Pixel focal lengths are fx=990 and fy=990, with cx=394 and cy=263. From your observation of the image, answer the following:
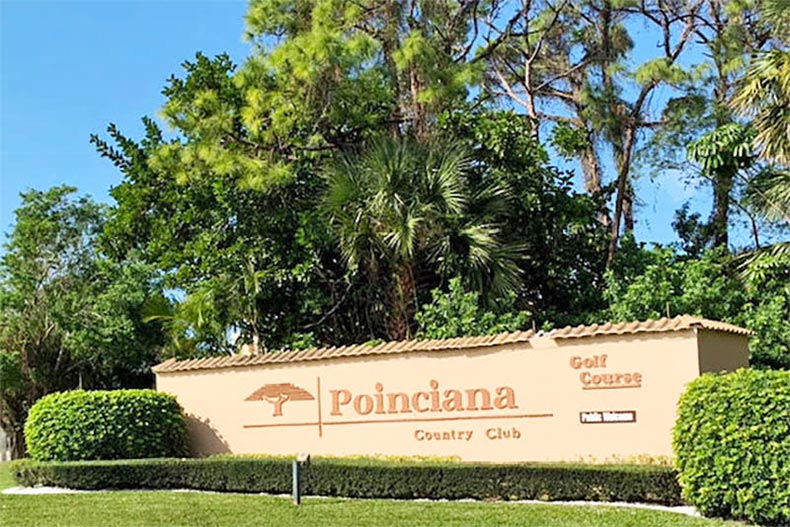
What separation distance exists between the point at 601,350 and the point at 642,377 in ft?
2.10

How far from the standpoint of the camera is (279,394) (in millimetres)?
15633

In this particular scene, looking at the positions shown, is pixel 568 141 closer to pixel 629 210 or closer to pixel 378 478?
pixel 629 210

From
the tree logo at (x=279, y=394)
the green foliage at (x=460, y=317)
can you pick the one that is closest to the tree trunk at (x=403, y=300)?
the green foliage at (x=460, y=317)

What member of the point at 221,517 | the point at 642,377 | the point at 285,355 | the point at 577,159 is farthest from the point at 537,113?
the point at 221,517

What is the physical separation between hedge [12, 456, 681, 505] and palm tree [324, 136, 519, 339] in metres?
4.51

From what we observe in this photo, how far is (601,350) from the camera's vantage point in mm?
12914

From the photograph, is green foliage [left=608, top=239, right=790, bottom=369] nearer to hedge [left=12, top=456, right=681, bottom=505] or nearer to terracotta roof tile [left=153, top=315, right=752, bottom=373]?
terracotta roof tile [left=153, top=315, right=752, bottom=373]

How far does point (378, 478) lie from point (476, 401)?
5.99 ft

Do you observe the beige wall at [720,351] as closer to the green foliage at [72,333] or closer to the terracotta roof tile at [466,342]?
the terracotta roof tile at [466,342]

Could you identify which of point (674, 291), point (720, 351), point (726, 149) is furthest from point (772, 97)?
point (720, 351)

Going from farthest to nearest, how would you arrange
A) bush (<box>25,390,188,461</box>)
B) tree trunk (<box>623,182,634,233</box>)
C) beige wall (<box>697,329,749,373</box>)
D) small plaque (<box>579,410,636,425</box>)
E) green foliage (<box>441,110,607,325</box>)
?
1. tree trunk (<box>623,182,634,233</box>)
2. green foliage (<box>441,110,607,325</box>)
3. bush (<box>25,390,188,461</box>)
4. small plaque (<box>579,410,636,425</box>)
5. beige wall (<box>697,329,749,373</box>)

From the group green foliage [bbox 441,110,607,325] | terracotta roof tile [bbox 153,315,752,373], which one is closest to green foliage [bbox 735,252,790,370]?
green foliage [bbox 441,110,607,325]

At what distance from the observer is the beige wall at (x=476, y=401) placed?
12.5m

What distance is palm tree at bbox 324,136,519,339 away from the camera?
17.1m
